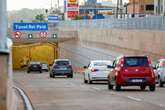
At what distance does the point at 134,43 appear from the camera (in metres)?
65.2

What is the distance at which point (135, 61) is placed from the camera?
33.0 m

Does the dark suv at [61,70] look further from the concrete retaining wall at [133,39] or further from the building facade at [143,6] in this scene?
the building facade at [143,6]

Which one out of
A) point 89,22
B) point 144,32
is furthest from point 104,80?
point 89,22

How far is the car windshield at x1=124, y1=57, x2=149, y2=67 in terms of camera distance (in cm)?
3281

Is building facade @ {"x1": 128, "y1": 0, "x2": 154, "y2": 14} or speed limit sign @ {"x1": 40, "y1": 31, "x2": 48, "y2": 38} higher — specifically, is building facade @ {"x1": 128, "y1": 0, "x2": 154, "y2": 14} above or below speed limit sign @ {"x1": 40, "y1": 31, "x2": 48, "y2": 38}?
above

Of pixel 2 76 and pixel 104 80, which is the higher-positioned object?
pixel 2 76

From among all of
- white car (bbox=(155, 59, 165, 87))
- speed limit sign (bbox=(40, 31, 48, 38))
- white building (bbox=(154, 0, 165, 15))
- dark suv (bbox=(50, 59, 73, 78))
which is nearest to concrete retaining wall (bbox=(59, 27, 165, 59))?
dark suv (bbox=(50, 59, 73, 78))

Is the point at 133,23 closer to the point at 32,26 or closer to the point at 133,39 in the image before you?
the point at 133,39

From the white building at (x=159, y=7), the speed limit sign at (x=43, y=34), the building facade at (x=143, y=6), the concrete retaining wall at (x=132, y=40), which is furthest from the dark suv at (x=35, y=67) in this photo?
the building facade at (x=143, y=6)

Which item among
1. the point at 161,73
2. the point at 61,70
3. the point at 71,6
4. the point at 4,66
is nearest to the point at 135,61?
the point at 161,73

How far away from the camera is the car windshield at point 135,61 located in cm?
3281

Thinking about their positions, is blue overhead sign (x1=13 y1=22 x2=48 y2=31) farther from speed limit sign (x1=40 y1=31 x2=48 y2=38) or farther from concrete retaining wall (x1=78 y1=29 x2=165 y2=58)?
concrete retaining wall (x1=78 y1=29 x2=165 y2=58)

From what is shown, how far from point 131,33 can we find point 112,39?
22.9 feet

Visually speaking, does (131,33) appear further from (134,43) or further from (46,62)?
(46,62)
